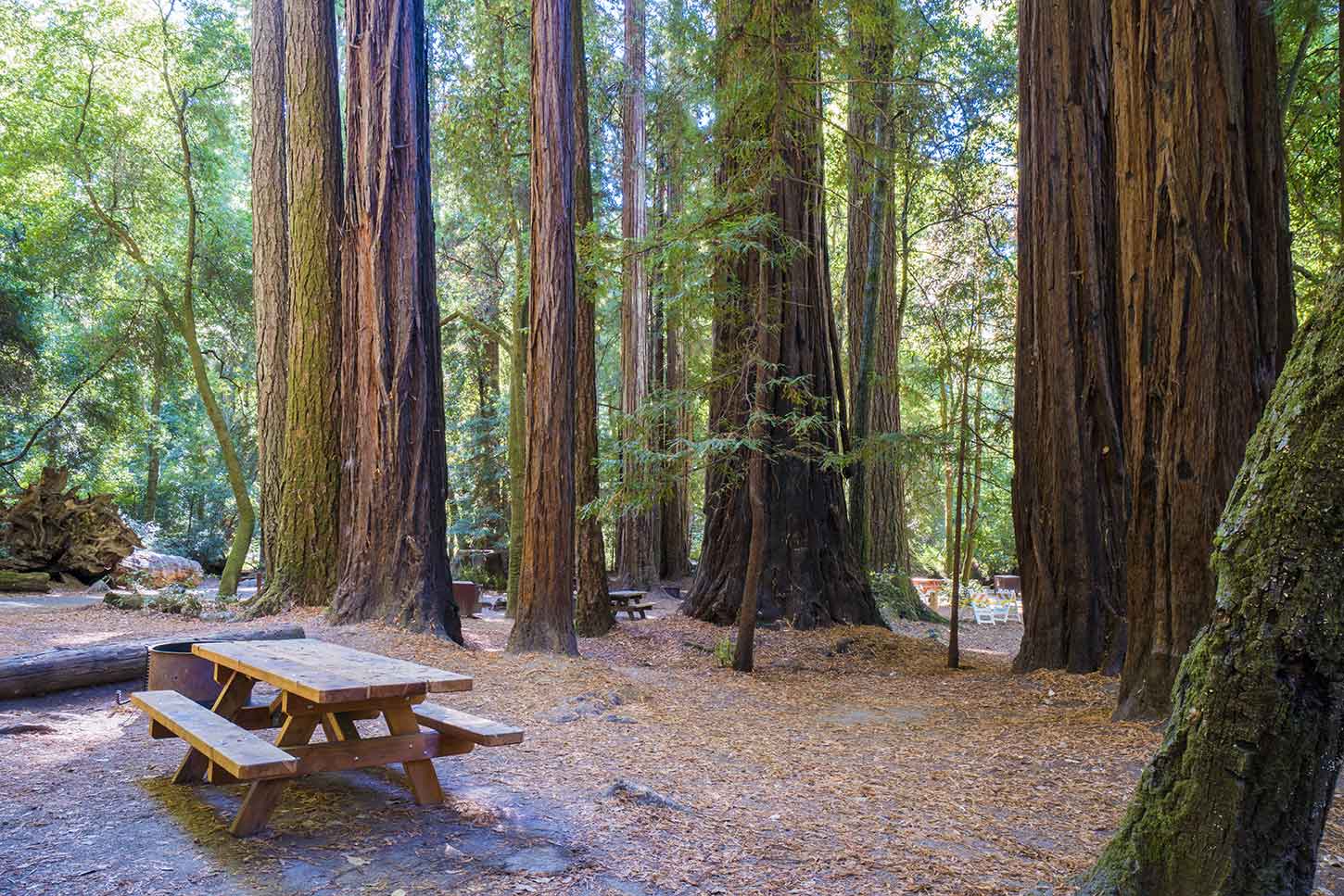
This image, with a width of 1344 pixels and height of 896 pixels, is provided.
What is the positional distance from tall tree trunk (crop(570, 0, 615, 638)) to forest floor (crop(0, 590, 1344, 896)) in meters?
2.91

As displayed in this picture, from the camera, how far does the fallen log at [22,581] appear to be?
45.7ft

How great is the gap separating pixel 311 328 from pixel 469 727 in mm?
7849

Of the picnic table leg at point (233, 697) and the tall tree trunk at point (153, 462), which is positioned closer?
the picnic table leg at point (233, 697)

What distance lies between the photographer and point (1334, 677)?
2211 mm

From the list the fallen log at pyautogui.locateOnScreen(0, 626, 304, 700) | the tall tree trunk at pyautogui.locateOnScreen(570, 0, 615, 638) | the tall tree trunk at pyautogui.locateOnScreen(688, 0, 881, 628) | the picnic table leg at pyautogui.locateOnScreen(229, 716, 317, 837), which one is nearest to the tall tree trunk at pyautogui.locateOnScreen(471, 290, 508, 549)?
the tall tree trunk at pyautogui.locateOnScreen(570, 0, 615, 638)

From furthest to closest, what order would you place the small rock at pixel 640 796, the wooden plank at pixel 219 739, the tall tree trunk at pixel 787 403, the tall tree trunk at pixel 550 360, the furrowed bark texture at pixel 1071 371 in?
the tall tree trunk at pixel 787 403, the tall tree trunk at pixel 550 360, the furrowed bark texture at pixel 1071 371, the small rock at pixel 640 796, the wooden plank at pixel 219 739

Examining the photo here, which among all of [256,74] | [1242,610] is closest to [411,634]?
[1242,610]

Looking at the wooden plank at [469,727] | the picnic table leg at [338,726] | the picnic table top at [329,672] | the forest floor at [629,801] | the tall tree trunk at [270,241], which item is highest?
the tall tree trunk at [270,241]

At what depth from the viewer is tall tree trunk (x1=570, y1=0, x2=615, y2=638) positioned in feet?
34.3

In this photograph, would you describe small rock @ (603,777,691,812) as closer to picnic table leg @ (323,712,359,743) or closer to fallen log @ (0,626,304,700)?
Result: picnic table leg @ (323,712,359,743)

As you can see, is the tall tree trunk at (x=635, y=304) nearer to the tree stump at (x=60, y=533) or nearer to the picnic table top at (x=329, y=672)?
the tree stump at (x=60, y=533)

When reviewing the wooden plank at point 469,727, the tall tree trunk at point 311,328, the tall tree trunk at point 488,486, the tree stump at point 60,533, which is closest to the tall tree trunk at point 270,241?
the tall tree trunk at point 311,328

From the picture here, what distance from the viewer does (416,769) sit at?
4.09m

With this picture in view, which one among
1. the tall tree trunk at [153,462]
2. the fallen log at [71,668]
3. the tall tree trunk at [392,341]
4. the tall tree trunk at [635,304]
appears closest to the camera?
the fallen log at [71,668]
